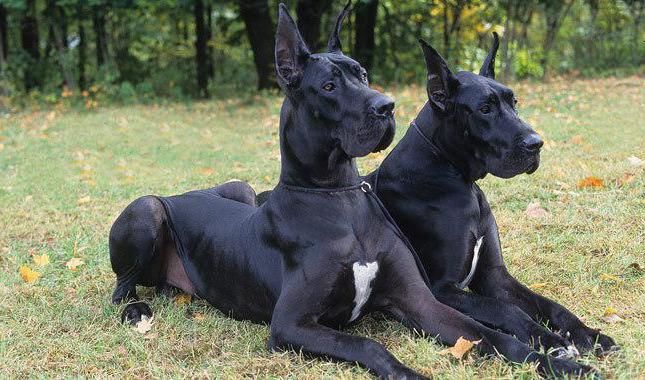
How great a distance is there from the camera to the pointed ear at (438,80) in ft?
11.3

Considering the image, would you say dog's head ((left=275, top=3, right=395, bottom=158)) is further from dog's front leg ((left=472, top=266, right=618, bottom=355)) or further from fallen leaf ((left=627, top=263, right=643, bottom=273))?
fallen leaf ((left=627, top=263, right=643, bottom=273))

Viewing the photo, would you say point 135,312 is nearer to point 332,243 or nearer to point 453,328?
point 332,243

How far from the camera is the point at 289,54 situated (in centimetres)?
Answer: 312

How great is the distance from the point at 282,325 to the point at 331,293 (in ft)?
0.84

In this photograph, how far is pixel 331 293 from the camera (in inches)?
120

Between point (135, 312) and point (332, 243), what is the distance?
4.70 feet

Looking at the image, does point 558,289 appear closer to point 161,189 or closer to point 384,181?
point 384,181

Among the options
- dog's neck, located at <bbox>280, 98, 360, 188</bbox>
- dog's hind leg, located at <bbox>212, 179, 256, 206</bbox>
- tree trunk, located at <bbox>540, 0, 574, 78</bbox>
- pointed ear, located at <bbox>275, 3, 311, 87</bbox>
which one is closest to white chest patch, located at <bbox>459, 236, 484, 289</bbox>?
dog's neck, located at <bbox>280, 98, 360, 188</bbox>

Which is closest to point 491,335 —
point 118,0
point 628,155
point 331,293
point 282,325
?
point 331,293

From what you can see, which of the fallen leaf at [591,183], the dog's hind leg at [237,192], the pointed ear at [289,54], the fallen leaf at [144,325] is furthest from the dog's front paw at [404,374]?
the fallen leaf at [591,183]

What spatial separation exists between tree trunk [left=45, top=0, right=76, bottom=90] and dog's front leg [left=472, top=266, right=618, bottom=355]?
15251 mm

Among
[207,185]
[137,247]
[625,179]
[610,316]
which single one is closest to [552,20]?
[625,179]

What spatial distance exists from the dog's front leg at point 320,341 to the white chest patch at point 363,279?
231 mm

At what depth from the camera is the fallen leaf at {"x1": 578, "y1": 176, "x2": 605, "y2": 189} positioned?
5.97 meters
